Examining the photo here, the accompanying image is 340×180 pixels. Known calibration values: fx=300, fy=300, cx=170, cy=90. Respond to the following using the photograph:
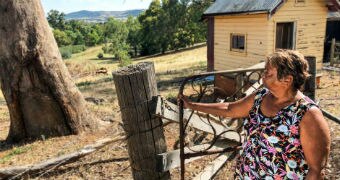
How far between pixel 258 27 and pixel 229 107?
33.3 ft

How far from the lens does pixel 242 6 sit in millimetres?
12531

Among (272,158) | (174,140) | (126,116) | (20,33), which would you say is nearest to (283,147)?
(272,158)

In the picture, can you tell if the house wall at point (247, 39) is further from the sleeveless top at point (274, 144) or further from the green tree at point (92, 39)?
the green tree at point (92, 39)

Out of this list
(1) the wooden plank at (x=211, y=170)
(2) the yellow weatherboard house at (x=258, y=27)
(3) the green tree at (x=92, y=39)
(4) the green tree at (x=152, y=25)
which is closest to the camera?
(1) the wooden plank at (x=211, y=170)

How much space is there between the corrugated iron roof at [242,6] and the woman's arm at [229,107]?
9.41 m

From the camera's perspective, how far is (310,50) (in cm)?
1328

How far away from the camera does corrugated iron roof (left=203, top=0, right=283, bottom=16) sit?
37.0 ft

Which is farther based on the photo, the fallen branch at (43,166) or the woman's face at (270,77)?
the fallen branch at (43,166)

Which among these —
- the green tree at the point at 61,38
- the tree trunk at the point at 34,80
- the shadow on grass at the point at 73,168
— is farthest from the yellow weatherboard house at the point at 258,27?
the green tree at the point at 61,38

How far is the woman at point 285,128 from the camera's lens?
201cm

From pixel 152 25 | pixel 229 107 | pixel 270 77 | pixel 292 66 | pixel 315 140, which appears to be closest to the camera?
pixel 315 140

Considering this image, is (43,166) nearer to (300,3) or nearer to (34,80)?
(34,80)

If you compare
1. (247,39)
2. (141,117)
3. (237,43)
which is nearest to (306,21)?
(247,39)

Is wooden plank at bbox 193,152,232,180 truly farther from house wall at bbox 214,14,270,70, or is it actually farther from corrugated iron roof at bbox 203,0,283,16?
house wall at bbox 214,14,270,70
